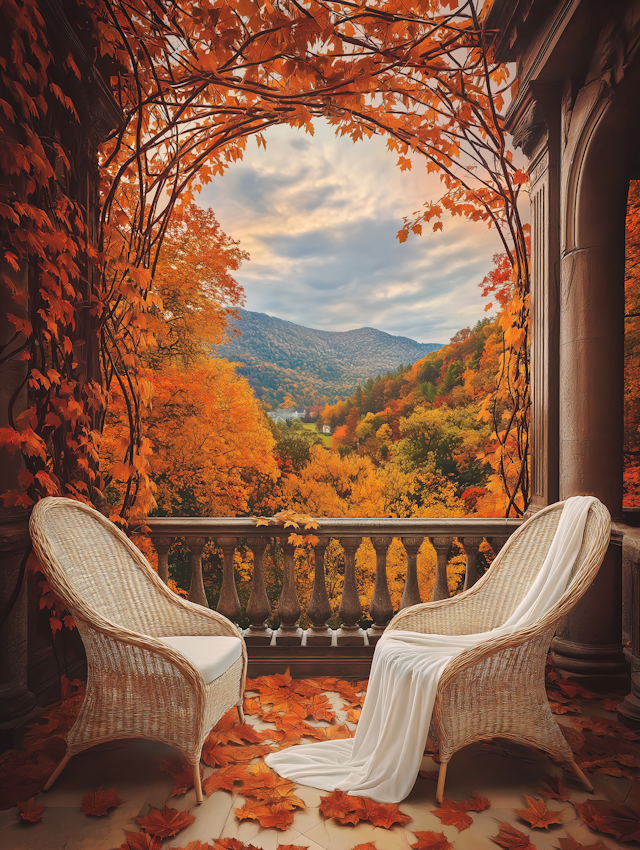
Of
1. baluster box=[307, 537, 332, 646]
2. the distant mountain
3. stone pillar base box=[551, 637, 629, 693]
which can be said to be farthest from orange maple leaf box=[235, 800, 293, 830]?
the distant mountain

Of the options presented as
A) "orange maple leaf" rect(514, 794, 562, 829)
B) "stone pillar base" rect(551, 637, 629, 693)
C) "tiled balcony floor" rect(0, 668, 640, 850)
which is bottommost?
"tiled balcony floor" rect(0, 668, 640, 850)

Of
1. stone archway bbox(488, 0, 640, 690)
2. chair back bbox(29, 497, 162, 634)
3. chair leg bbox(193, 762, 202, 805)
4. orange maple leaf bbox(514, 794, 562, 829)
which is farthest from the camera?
stone archway bbox(488, 0, 640, 690)

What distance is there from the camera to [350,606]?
2654 millimetres

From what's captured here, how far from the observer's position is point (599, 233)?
2340 mm

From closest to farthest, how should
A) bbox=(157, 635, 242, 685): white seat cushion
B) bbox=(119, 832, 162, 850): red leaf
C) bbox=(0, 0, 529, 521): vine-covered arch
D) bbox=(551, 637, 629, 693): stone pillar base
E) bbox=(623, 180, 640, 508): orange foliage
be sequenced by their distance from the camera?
bbox=(119, 832, 162, 850): red leaf < bbox=(157, 635, 242, 685): white seat cushion < bbox=(0, 0, 529, 521): vine-covered arch < bbox=(551, 637, 629, 693): stone pillar base < bbox=(623, 180, 640, 508): orange foliage

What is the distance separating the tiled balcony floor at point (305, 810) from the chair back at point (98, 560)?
518mm

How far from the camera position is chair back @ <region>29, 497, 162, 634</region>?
1.86m

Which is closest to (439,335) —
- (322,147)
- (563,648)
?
(322,147)

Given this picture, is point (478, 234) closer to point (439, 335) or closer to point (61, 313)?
point (439, 335)

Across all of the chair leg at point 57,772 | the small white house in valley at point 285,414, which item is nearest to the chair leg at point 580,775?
the chair leg at point 57,772

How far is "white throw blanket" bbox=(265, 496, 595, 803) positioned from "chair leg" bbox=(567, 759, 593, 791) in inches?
18.3

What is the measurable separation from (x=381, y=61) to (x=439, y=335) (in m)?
8.24

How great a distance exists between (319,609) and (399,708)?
1.02 meters

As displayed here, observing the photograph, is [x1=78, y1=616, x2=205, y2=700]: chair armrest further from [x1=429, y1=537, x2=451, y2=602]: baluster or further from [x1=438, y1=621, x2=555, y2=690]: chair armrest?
[x1=429, y1=537, x2=451, y2=602]: baluster
